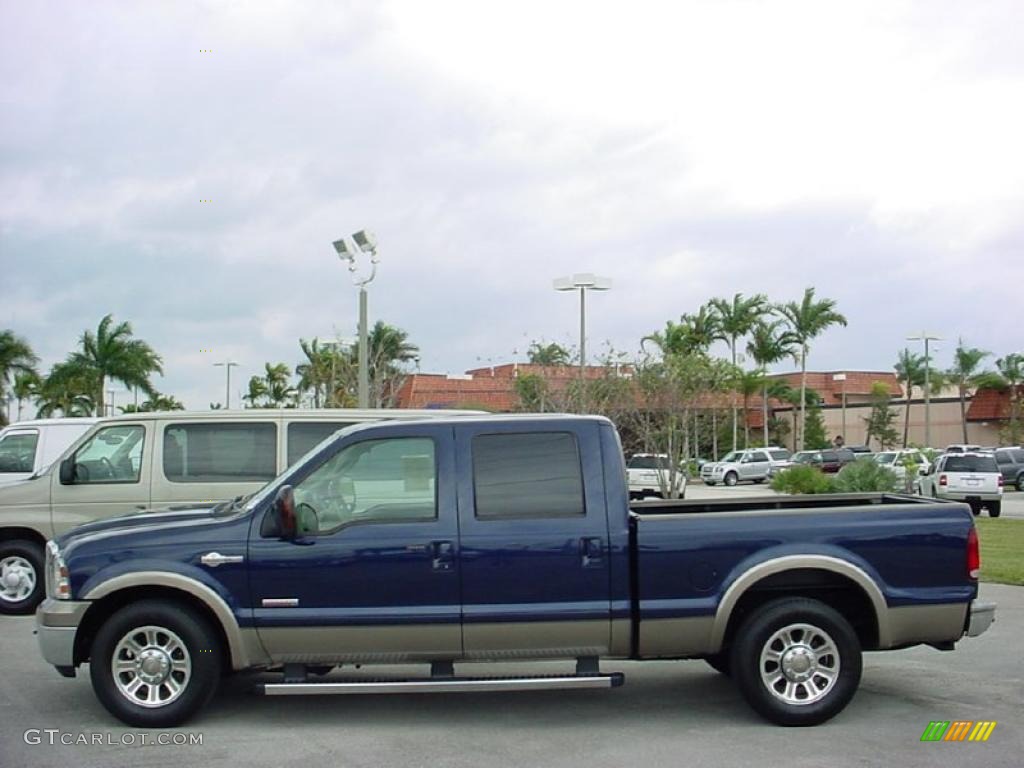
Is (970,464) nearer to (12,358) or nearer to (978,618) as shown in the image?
(978,618)

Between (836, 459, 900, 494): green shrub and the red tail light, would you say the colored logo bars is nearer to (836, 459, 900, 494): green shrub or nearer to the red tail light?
the red tail light

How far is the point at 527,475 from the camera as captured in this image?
735 cm

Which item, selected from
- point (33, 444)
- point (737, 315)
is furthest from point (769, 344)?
point (33, 444)

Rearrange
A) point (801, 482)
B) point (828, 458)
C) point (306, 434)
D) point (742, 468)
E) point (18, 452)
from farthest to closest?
point (828, 458), point (742, 468), point (801, 482), point (18, 452), point (306, 434)

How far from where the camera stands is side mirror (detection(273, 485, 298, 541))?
7.02 meters

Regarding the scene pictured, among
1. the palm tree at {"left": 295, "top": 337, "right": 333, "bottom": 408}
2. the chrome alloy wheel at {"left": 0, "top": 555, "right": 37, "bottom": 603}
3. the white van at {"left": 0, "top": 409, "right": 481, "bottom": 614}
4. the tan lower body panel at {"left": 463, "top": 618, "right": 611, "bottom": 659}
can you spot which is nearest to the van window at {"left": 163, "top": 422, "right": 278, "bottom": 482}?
the white van at {"left": 0, "top": 409, "right": 481, "bottom": 614}

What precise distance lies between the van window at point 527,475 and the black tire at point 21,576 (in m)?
6.77

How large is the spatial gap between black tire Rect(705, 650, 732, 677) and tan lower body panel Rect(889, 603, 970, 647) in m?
1.04

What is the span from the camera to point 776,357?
59156 mm

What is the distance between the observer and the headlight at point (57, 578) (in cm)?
720

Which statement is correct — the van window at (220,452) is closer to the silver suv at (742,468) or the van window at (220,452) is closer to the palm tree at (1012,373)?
the silver suv at (742,468)

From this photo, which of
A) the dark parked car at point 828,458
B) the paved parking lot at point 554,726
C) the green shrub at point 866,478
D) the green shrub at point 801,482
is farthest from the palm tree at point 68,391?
the paved parking lot at point 554,726

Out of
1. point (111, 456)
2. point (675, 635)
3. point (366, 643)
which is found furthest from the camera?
point (111, 456)

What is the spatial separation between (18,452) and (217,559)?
948 cm
